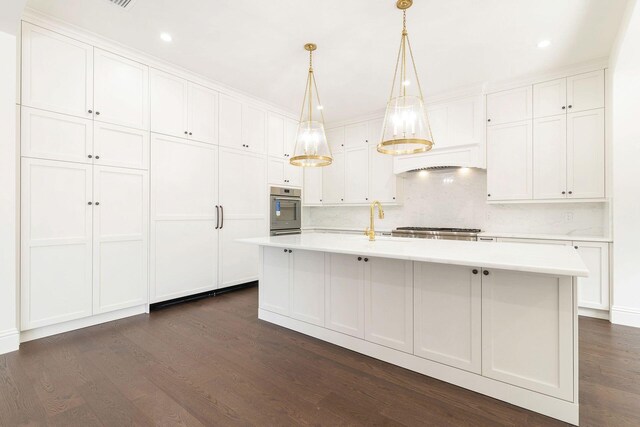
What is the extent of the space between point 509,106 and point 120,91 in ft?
15.0

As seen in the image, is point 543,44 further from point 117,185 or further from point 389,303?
point 117,185

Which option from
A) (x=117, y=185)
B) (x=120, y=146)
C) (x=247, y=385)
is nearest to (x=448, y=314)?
(x=247, y=385)

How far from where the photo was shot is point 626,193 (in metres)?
3.00

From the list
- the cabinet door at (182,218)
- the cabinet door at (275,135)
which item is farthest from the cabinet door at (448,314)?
the cabinet door at (275,135)

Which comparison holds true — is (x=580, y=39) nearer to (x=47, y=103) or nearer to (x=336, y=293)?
(x=336, y=293)

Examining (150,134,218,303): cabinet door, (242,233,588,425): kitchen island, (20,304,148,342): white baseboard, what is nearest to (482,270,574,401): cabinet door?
(242,233,588,425): kitchen island

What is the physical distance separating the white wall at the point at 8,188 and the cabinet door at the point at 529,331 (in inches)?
140

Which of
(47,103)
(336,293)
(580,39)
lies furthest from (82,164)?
(580,39)

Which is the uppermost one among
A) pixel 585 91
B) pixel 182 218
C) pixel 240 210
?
pixel 585 91

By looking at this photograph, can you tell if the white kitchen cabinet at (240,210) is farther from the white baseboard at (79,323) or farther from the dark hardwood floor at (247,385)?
the dark hardwood floor at (247,385)

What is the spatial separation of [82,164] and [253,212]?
83.9 inches

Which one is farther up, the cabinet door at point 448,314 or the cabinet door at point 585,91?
the cabinet door at point 585,91

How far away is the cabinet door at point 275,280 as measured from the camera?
9.56ft

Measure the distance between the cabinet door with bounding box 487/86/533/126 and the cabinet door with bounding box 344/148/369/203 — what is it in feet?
6.29
